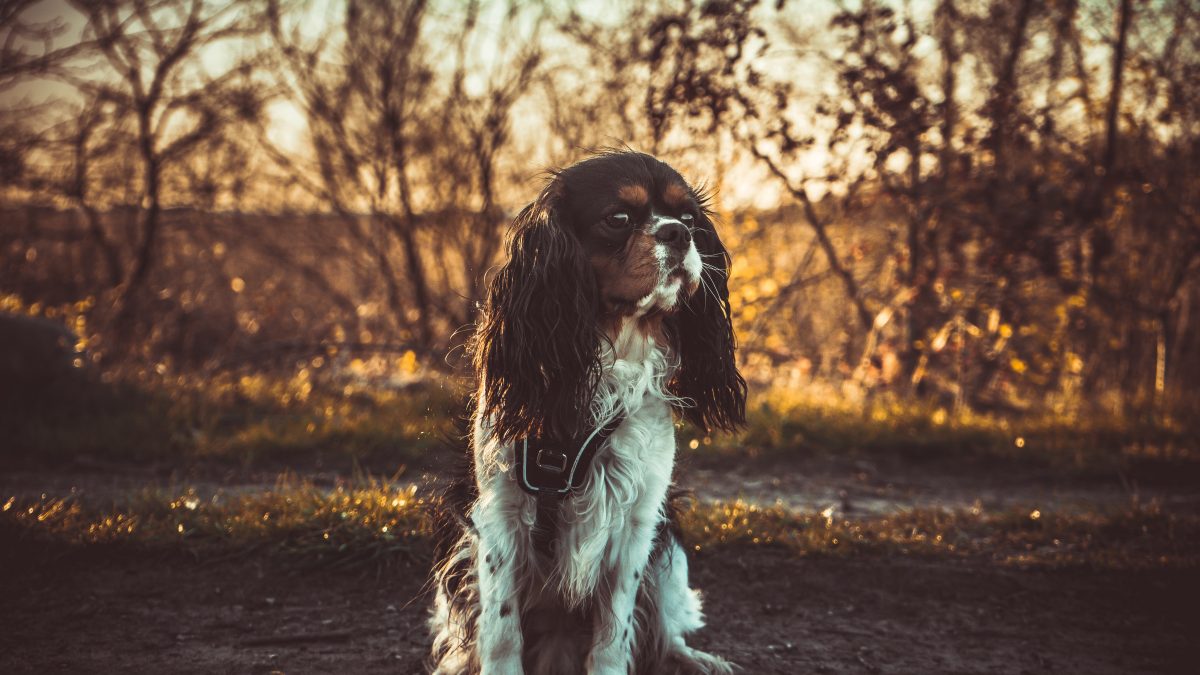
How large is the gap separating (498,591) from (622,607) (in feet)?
1.33

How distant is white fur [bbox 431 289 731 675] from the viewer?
2.61 metres

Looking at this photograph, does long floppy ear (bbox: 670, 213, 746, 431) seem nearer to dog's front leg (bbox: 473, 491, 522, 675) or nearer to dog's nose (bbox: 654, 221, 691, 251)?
dog's nose (bbox: 654, 221, 691, 251)

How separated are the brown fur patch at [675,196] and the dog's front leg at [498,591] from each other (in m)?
1.17

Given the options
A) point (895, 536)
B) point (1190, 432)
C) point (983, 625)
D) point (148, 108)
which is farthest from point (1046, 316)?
point (148, 108)

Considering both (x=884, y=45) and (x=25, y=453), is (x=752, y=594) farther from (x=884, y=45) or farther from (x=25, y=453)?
(x=884, y=45)

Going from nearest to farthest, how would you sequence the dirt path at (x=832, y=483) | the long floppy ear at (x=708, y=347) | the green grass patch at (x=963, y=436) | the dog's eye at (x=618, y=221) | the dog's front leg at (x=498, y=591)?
the dog's front leg at (x=498, y=591) → the dog's eye at (x=618, y=221) → the long floppy ear at (x=708, y=347) → the dirt path at (x=832, y=483) → the green grass patch at (x=963, y=436)

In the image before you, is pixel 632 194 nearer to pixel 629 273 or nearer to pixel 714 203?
pixel 629 273

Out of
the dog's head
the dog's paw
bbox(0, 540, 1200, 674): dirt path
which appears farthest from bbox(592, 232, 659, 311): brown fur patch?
bbox(0, 540, 1200, 674): dirt path

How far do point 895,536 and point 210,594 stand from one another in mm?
3290

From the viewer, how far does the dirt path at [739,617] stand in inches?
124

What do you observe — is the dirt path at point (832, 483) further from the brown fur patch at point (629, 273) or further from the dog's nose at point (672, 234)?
the dog's nose at point (672, 234)

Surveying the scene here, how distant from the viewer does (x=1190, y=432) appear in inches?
237

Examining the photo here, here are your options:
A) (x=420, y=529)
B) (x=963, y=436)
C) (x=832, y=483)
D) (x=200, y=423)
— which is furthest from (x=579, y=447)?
(x=963, y=436)

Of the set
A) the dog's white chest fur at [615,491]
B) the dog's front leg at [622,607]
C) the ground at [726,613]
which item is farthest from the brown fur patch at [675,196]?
the ground at [726,613]
